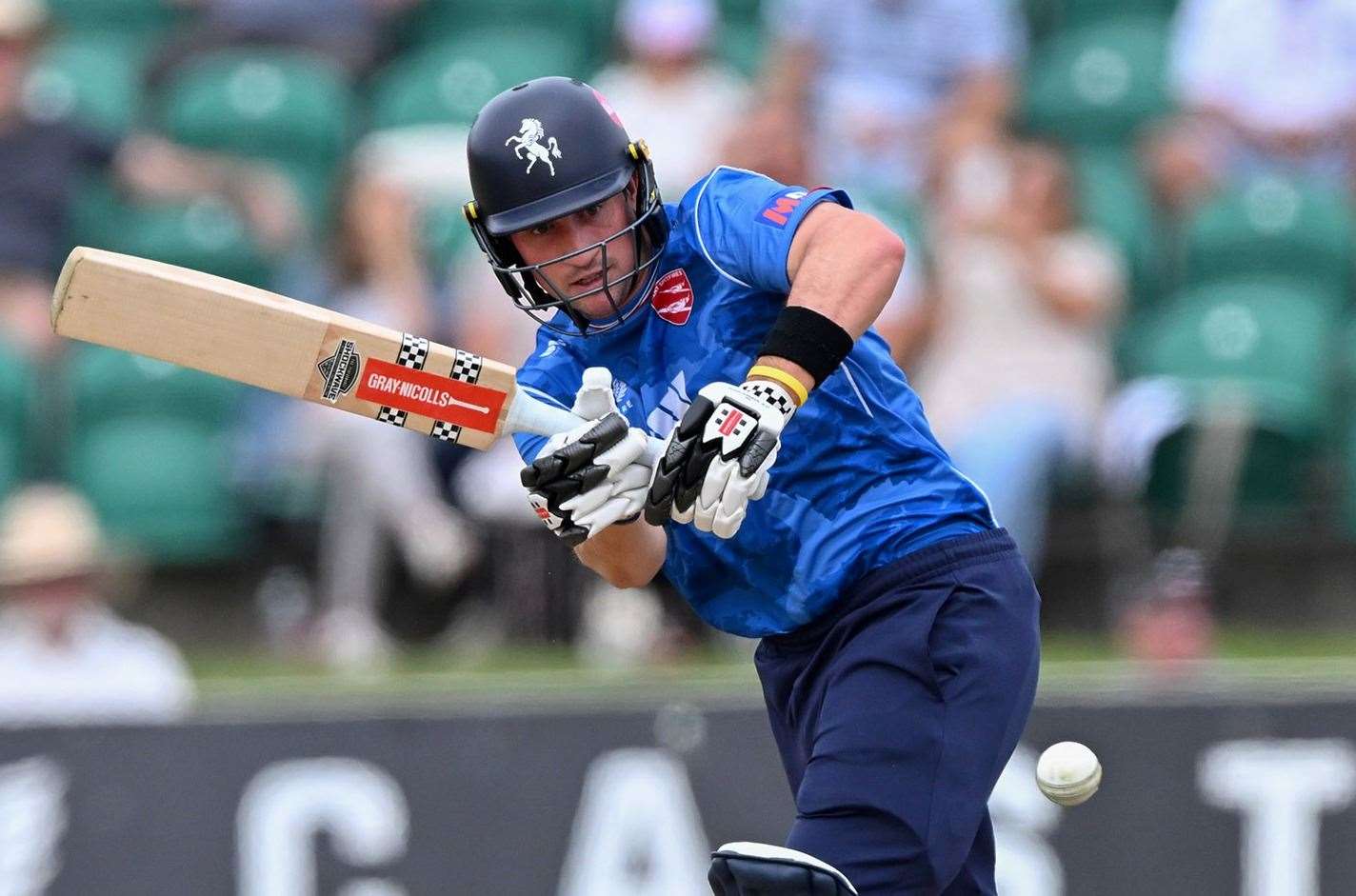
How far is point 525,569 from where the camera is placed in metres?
6.54

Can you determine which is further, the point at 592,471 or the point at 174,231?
the point at 174,231

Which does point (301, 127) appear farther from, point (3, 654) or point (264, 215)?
point (3, 654)

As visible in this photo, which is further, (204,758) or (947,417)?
(947,417)

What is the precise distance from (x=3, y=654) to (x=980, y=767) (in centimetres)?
373

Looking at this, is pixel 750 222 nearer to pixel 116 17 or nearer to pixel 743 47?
pixel 743 47

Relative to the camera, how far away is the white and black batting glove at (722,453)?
302cm

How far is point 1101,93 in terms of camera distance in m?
7.69

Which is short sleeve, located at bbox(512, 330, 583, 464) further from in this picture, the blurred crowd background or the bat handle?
the blurred crowd background

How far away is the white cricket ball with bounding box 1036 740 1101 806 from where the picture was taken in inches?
138

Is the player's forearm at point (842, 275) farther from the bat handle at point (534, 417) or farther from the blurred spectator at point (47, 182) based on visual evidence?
the blurred spectator at point (47, 182)

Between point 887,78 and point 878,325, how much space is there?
4.13ft

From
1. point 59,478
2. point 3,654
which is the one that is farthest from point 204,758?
point 59,478

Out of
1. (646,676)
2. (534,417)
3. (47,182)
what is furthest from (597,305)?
(47,182)

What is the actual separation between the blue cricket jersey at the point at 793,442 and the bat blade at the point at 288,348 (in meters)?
0.23
